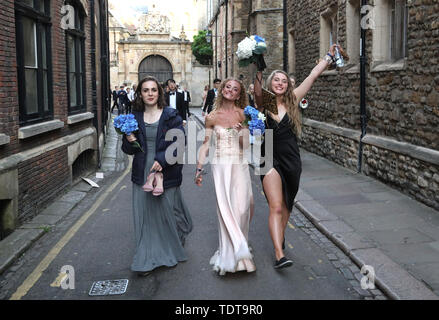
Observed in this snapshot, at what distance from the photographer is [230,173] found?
5.62 m

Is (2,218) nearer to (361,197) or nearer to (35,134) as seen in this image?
(35,134)

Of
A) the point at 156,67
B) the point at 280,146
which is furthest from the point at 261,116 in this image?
the point at 156,67

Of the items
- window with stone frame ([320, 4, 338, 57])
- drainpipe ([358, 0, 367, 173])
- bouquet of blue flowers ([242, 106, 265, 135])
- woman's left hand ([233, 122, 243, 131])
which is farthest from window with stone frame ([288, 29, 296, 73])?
bouquet of blue flowers ([242, 106, 265, 135])

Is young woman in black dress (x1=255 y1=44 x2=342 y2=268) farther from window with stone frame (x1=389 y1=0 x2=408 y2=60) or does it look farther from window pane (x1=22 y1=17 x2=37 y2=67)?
window with stone frame (x1=389 y1=0 x2=408 y2=60)

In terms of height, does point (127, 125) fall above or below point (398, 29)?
below

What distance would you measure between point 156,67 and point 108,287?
49.3 m

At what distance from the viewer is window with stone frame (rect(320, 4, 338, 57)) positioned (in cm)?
1383

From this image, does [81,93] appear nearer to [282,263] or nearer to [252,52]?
[252,52]

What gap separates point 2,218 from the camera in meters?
7.05

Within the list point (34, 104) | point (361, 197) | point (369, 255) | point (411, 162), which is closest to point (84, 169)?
point (34, 104)

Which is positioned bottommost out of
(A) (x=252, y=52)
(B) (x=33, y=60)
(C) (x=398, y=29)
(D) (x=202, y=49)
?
(A) (x=252, y=52)

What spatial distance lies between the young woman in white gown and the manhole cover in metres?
0.96

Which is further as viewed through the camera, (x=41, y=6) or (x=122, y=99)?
(x=122, y=99)

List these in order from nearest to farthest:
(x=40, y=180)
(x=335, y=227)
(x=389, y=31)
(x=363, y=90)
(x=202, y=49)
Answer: (x=335, y=227) → (x=40, y=180) → (x=389, y=31) → (x=363, y=90) → (x=202, y=49)
